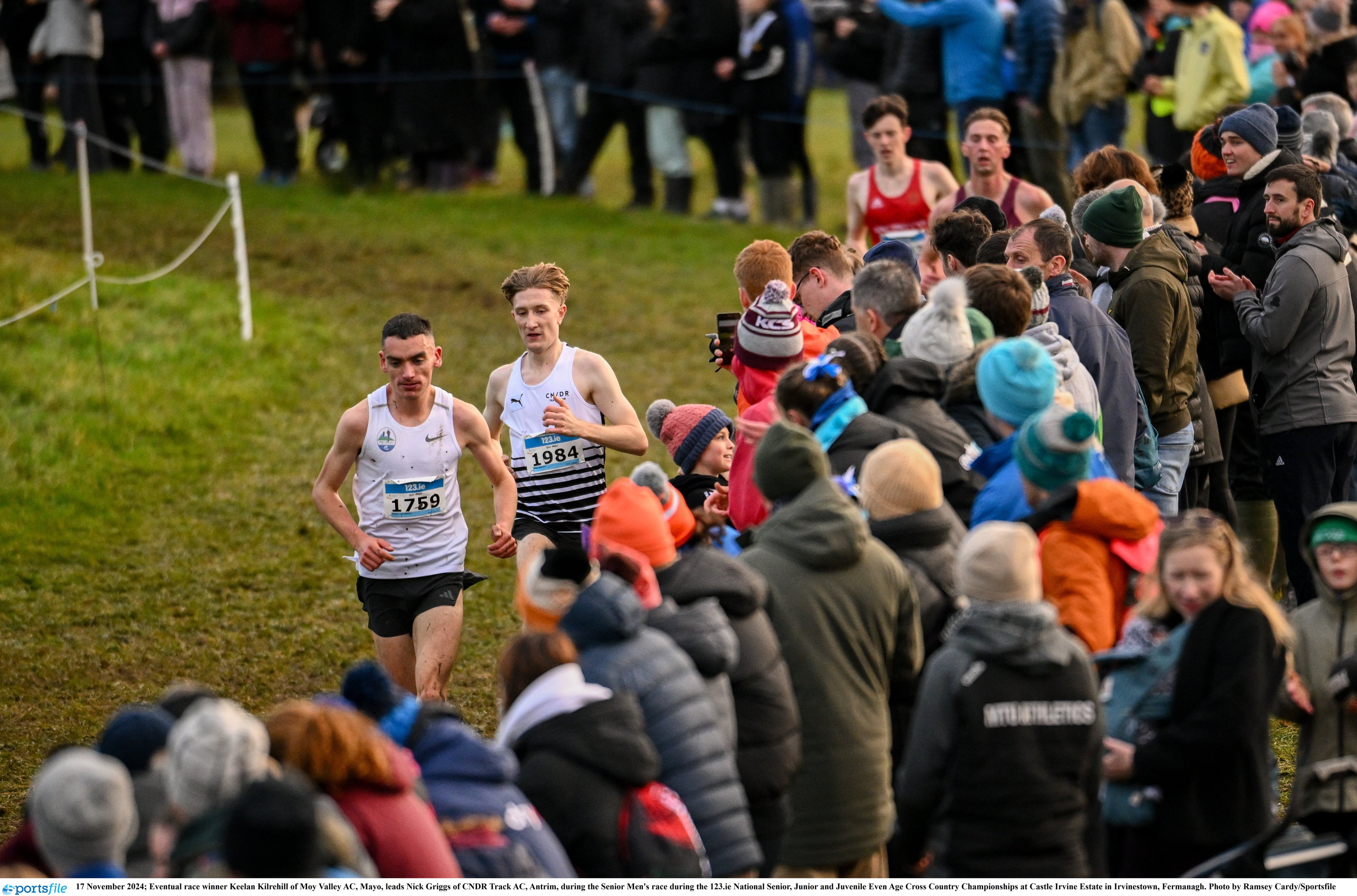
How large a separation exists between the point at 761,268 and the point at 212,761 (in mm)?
4358

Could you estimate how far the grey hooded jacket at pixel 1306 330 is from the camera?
7.59 meters

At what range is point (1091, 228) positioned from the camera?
7.39m

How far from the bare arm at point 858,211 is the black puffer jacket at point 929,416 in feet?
16.1

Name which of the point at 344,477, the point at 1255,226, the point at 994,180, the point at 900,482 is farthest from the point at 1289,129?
the point at 344,477

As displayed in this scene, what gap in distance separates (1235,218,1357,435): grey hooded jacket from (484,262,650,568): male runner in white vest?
2.92m

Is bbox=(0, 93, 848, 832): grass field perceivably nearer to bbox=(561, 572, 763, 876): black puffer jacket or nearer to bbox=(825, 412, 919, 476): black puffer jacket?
bbox=(825, 412, 919, 476): black puffer jacket

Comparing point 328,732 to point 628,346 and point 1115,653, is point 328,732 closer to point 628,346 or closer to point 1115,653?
point 1115,653

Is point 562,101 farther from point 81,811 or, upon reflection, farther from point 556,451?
point 81,811

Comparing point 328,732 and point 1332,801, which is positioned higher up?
point 328,732

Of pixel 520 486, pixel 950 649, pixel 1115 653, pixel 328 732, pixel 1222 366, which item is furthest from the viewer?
pixel 1222 366

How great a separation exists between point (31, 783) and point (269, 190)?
12.7 metres

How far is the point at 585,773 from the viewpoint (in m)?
3.98

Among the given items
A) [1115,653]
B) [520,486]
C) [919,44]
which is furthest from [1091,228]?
[919,44]

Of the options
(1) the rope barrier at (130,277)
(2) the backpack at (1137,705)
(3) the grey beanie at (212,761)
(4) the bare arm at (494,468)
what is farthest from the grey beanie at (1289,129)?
(1) the rope barrier at (130,277)
